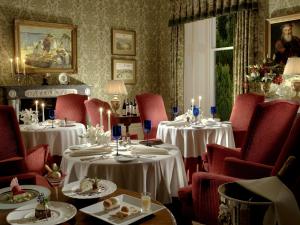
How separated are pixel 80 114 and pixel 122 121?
159 centimetres

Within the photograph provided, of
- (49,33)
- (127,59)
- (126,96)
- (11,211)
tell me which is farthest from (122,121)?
(11,211)

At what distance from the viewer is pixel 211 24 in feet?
24.3

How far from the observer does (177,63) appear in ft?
26.1

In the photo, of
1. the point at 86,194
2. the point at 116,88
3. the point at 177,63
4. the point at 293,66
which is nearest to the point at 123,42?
the point at 177,63

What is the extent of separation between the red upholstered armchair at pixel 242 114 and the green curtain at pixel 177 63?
2.63m

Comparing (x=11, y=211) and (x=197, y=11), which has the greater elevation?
(x=197, y=11)

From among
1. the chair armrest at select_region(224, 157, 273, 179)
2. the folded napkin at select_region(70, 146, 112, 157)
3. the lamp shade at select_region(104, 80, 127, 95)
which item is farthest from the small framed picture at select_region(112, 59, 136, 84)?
the chair armrest at select_region(224, 157, 273, 179)

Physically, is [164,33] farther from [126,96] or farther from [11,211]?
[11,211]

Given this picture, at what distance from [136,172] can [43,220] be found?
3.90 feet

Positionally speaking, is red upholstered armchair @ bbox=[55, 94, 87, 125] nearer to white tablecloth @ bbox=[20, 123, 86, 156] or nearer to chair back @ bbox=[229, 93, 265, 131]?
white tablecloth @ bbox=[20, 123, 86, 156]

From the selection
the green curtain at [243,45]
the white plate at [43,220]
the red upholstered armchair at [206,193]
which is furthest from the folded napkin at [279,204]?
the green curtain at [243,45]

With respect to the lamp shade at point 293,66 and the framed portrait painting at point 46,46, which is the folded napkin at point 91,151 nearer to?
the lamp shade at point 293,66

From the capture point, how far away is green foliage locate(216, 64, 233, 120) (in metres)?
7.28

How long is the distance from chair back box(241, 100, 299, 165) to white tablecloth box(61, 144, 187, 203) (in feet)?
2.23
